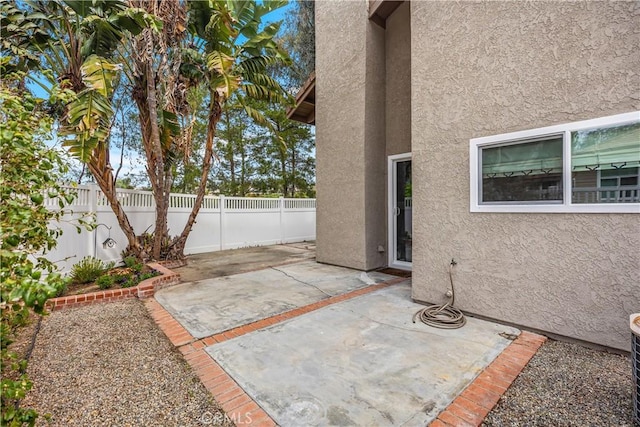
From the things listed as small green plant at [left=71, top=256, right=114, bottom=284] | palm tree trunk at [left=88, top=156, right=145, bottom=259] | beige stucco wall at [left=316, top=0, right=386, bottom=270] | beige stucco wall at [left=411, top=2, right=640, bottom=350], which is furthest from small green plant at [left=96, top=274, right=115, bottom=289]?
beige stucco wall at [left=411, top=2, right=640, bottom=350]

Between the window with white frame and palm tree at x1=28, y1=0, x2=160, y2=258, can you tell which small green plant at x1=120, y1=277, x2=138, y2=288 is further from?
the window with white frame

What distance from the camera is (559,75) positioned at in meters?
3.77

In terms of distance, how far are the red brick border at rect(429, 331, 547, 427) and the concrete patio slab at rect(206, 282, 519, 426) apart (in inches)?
2.8

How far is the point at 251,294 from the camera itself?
5785mm

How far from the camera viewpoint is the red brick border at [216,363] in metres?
2.54

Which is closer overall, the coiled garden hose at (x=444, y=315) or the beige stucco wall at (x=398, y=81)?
A: the coiled garden hose at (x=444, y=315)

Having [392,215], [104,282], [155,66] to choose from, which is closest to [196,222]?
[104,282]

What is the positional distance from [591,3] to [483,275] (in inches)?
147

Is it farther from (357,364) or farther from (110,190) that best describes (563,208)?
(110,190)

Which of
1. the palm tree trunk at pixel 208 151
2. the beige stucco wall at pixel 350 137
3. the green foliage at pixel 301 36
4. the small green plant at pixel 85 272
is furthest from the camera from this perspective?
the green foliage at pixel 301 36

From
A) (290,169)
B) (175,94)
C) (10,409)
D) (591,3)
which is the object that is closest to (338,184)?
(175,94)

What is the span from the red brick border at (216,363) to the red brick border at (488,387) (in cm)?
155

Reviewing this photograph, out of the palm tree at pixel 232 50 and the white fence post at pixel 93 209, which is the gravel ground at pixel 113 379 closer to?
the white fence post at pixel 93 209

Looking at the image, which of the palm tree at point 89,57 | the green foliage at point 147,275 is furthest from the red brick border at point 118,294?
the palm tree at point 89,57
